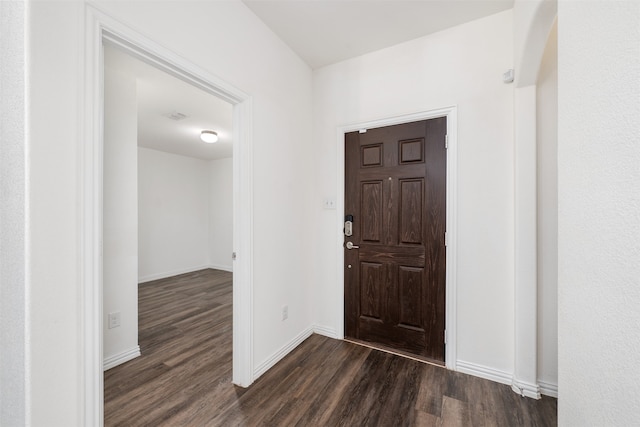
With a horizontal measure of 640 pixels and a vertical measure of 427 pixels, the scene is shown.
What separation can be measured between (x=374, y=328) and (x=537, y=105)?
2217 mm

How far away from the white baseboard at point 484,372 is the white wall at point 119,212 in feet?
9.18

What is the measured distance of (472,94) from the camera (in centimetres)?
204

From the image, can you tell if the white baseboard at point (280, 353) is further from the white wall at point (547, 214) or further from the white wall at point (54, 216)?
the white wall at point (547, 214)

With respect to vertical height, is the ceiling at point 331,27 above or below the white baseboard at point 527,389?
above

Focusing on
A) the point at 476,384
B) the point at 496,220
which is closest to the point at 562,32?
the point at 496,220

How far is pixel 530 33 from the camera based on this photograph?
1.47 meters

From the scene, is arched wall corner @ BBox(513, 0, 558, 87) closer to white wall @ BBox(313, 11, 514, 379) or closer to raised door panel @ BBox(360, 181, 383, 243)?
white wall @ BBox(313, 11, 514, 379)

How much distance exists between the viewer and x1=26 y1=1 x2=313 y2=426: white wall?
0.97 meters

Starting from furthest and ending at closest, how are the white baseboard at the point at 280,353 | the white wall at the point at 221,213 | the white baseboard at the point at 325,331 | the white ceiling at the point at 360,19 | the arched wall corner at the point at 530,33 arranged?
the white wall at the point at 221,213, the white baseboard at the point at 325,331, the white baseboard at the point at 280,353, the white ceiling at the point at 360,19, the arched wall corner at the point at 530,33

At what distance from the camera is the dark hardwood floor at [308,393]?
61.8 inches

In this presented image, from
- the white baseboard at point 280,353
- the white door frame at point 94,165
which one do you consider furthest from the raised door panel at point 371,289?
the white door frame at point 94,165

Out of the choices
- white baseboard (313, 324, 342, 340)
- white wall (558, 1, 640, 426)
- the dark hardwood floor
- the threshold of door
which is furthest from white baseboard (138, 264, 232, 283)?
white wall (558, 1, 640, 426)

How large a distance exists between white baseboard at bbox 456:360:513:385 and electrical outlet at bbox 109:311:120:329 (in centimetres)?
287

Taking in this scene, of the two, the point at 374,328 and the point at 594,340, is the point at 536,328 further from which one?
the point at 594,340
